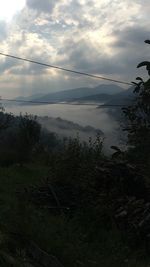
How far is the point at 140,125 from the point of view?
17.3 metres

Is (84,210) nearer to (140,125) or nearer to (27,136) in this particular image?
(140,125)

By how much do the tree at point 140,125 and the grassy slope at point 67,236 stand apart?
224 inches

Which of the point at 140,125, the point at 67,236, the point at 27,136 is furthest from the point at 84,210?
the point at 27,136

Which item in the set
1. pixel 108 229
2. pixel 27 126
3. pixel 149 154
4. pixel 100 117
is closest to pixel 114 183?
pixel 108 229

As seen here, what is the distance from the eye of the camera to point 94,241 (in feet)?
31.8

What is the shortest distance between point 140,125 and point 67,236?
29.5 ft

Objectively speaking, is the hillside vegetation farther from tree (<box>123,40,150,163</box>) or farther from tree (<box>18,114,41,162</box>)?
tree (<box>18,114,41,162</box>)

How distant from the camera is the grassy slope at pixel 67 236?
296 inches

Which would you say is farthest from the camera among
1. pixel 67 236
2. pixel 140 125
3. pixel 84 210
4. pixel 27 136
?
pixel 27 136

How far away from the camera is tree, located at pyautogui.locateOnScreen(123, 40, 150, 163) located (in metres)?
16.0

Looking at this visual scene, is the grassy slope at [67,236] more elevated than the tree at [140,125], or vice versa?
the tree at [140,125]

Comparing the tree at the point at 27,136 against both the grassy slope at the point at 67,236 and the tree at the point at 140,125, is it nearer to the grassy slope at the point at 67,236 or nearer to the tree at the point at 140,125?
the tree at the point at 140,125

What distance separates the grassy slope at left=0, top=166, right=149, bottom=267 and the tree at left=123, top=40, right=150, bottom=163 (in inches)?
224

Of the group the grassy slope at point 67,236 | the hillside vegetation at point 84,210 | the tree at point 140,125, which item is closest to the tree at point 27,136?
the hillside vegetation at point 84,210
